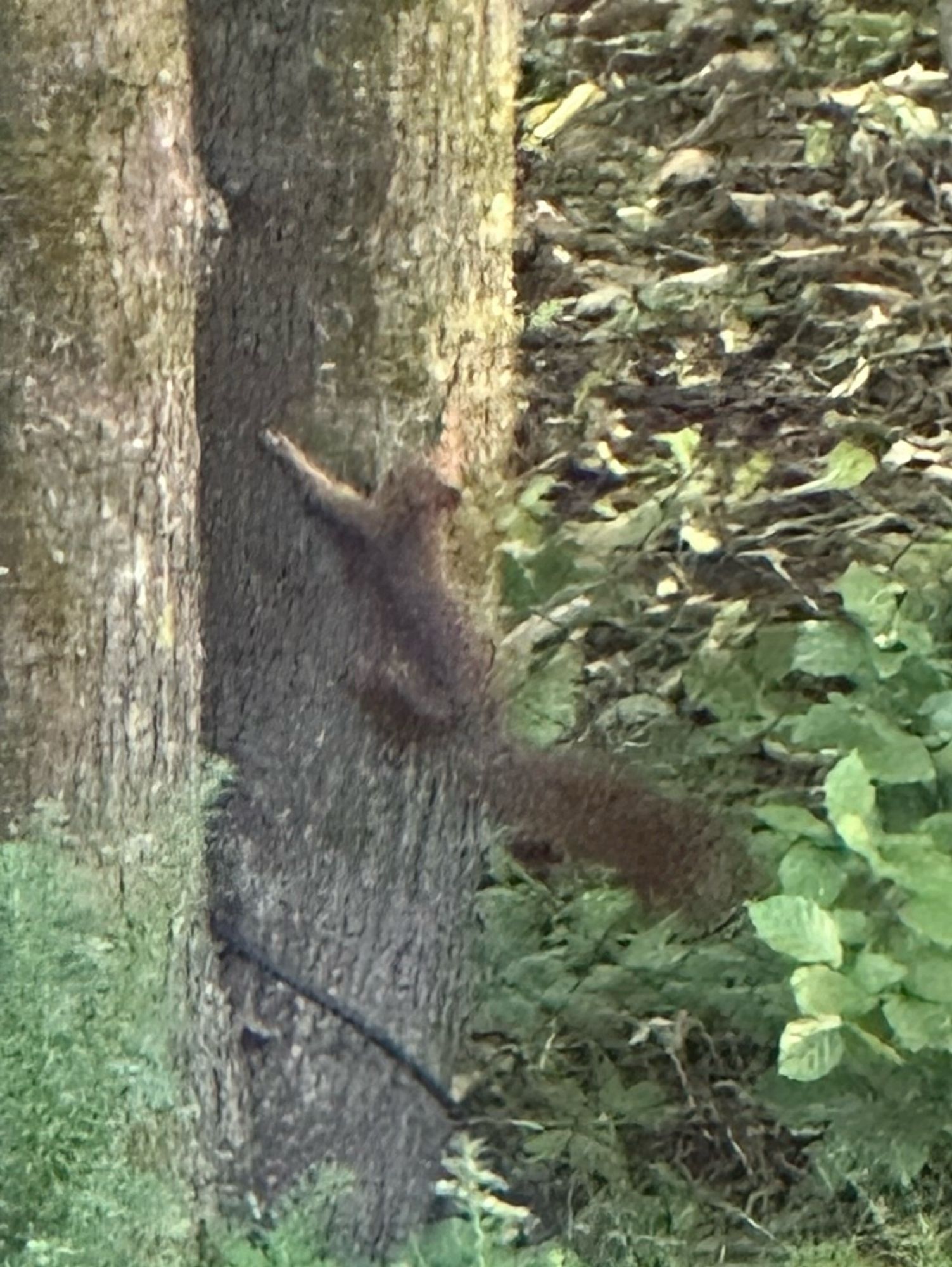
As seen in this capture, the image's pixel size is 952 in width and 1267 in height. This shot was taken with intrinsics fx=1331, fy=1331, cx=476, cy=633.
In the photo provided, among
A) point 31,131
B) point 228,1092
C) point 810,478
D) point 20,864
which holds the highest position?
point 31,131

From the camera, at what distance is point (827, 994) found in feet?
3.57

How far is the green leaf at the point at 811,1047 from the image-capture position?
1.08 metres

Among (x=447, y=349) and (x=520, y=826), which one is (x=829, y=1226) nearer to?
(x=520, y=826)

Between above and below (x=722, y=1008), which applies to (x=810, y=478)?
above

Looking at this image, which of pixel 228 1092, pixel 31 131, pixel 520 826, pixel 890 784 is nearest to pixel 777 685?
pixel 890 784

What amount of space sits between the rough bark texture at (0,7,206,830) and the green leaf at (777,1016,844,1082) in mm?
541

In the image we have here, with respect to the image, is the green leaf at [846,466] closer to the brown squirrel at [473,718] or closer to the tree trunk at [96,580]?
the brown squirrel at [473,718]

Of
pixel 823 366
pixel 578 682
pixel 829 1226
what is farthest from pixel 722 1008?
pixel 823 366

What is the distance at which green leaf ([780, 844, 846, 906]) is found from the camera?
1.10 m

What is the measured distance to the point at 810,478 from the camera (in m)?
1.09

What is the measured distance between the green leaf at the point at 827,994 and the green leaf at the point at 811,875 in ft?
0.19

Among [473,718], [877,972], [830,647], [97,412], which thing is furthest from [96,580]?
[877,972]

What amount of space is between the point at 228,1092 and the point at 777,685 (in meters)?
0.57

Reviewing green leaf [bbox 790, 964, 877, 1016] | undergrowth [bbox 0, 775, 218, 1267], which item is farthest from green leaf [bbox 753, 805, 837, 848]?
undergrowth [bbox 0, 775, 218, 1267]
